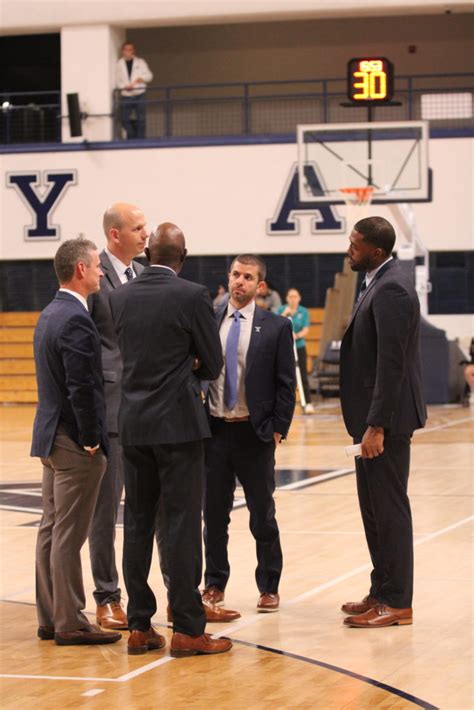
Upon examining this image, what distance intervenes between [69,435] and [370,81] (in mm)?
12437

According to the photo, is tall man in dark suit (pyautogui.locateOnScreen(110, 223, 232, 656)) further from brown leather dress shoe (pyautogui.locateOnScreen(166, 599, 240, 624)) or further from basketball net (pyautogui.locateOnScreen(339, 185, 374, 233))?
basketball net (pyautogui.locateOnScreen(339, 185, 374, 233))

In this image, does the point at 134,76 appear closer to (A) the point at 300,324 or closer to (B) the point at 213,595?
(A) the point at 300,324

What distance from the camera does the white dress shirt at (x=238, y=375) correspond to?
658cm

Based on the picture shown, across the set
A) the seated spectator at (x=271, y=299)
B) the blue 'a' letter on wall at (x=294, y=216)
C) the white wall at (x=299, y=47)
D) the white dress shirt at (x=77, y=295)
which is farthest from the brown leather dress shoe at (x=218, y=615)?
the white wall at (x=299, y=47)

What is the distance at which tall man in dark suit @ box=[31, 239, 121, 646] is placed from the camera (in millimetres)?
5840

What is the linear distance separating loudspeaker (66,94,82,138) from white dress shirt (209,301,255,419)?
1805cm

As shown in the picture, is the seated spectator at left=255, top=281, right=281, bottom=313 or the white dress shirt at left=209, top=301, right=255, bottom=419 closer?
the white dress shirt at left=209, top=301, right=255, bottom=419

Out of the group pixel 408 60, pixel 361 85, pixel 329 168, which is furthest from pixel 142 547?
pixel 408 60

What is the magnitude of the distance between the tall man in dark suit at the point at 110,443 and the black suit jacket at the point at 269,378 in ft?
2.32

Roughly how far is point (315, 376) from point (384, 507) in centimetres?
1594

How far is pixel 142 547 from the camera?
5707 mm

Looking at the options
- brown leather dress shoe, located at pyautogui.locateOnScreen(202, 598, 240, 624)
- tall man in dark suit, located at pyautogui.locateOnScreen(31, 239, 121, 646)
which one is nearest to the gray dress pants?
tall man in dark suit, located at pyautogui.locateOnScreen(31, 239, 121, 646)

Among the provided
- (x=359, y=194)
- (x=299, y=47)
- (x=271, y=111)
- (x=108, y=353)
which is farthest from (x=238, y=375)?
(x=299, y=47)

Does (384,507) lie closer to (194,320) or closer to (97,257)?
(194,320)
